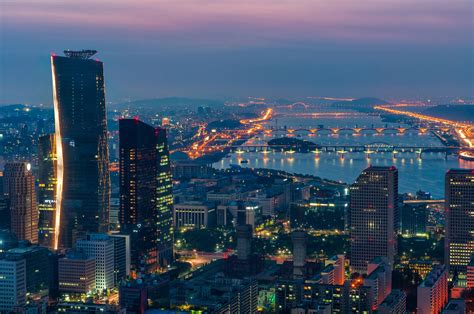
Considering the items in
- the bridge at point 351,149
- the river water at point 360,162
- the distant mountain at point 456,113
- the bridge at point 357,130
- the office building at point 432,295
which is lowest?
the office building at point 432,295

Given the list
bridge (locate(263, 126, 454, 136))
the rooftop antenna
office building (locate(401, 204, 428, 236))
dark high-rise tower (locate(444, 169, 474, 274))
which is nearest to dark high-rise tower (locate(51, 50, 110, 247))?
the rooftop antenna

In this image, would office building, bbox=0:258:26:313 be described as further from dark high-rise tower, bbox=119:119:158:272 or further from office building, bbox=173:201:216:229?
office building, bbox=173:201:216:229

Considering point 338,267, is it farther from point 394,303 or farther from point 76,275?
point 76,275

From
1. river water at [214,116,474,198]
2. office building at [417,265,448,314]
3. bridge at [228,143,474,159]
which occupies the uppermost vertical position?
bridge at [228,143,474,159]

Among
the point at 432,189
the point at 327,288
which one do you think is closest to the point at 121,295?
the point at 327,288

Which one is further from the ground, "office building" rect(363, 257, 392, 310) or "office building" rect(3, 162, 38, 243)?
"office building" rect(3, 162, 38, 243)

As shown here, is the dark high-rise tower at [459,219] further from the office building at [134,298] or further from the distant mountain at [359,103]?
the distant mountain at [359,103]

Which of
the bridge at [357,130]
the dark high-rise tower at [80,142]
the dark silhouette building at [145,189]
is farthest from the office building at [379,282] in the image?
the bridge at [357,130]
